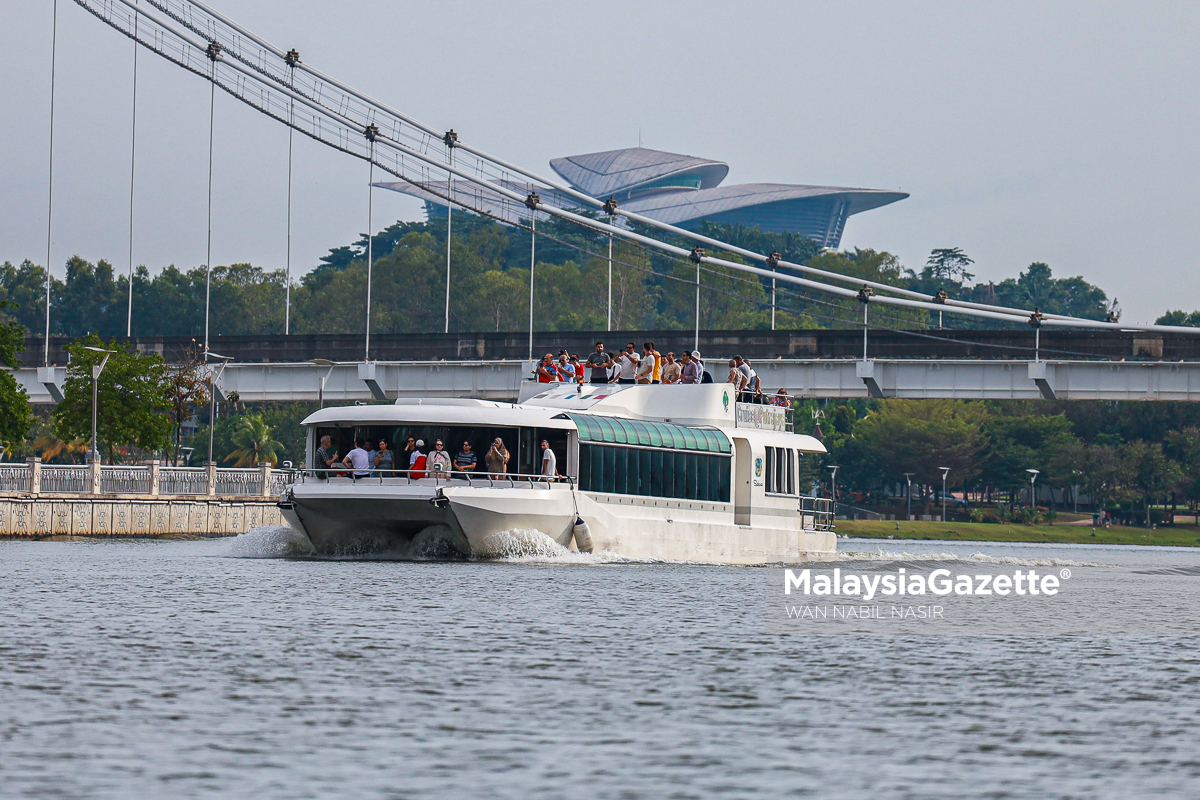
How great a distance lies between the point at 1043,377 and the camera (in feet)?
246

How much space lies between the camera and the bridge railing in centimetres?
5925

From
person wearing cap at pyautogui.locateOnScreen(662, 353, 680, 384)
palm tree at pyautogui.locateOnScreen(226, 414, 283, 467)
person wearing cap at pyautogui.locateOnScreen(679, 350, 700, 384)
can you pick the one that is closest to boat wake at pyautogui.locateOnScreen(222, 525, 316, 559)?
person wearing cap at pyautogui.locateOnScreen(662, 353, 680, 384)

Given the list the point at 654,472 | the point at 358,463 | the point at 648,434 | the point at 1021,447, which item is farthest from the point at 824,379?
the point at 1021,447

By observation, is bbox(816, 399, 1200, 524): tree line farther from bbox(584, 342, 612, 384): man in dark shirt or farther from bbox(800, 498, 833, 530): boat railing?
bbox(584, 342, 612, 384): man in dark shirt

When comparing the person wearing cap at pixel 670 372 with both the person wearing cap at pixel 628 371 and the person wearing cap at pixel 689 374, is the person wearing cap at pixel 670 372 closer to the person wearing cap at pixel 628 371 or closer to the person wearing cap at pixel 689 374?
the person wearing cap at pixel 689 374

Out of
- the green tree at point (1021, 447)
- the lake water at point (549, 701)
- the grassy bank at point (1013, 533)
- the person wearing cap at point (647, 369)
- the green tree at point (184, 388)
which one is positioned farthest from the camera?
the green tree at point (1021, 447)

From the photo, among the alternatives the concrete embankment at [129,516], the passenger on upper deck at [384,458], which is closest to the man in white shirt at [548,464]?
the passenger on upper deck at [384,458]

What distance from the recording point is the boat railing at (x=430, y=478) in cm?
3709

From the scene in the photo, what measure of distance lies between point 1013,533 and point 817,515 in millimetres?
75276

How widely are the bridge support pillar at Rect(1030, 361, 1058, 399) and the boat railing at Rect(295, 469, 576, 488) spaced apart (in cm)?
4070

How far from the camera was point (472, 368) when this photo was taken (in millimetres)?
81938

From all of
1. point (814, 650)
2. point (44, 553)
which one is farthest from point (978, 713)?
point (44, 553)

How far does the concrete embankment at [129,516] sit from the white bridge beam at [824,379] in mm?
11769

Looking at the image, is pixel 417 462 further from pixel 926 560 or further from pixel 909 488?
pixel 909 488
